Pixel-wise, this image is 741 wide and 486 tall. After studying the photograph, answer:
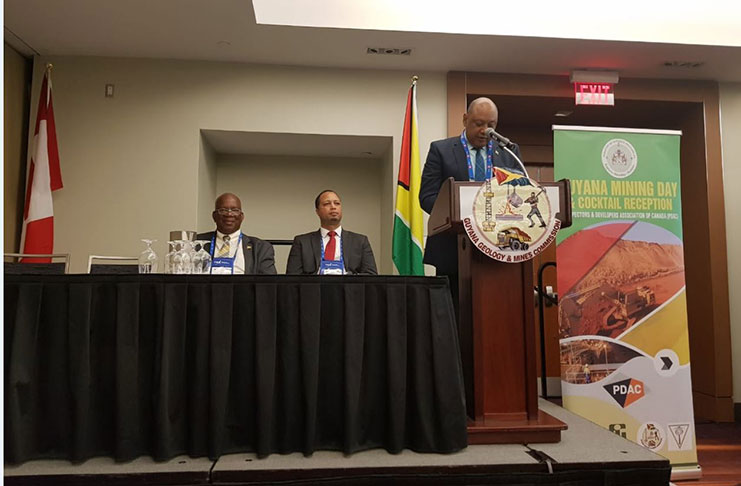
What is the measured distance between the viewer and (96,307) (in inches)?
66.4

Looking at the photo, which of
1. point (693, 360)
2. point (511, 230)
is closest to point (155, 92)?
point (511, 230)

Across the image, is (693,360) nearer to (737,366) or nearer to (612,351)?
(737,366)

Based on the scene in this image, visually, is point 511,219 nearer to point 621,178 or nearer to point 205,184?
point 621,178

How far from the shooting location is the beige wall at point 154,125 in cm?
397

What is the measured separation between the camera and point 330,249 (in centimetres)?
317

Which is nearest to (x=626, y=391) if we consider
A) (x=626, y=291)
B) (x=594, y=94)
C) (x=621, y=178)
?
(x=626, y=291)

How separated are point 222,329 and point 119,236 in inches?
105

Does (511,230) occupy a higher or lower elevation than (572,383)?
higher

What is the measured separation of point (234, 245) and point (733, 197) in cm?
378

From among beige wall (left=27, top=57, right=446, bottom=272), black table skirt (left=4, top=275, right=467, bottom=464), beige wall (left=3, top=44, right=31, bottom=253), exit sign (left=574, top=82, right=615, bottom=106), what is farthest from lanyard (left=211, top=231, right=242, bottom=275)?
exit sign (left=574, top=82, right=615, bottom=106)

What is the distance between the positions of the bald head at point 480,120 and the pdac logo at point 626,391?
4.76ft

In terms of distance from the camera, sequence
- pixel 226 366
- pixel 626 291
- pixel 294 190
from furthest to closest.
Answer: pixel 294 190, pixel 626 291, pixel 226 366

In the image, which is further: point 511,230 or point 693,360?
point 693,360

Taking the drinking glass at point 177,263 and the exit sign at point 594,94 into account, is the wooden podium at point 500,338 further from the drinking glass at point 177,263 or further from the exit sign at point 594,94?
the exit sign at point 594,94
